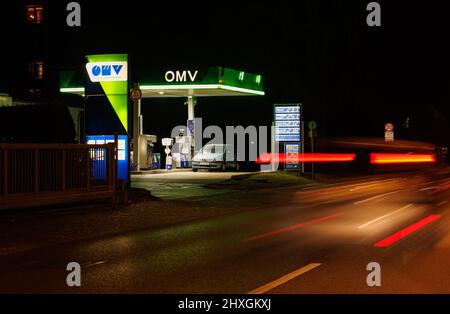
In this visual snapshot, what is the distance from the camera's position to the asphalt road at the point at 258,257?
844cm

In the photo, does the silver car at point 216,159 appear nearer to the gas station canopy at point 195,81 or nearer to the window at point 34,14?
the gas station canopy at point 195,81

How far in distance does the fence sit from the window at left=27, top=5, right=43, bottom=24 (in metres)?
9.88

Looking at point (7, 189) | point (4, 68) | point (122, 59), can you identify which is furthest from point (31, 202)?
point (4, 68)

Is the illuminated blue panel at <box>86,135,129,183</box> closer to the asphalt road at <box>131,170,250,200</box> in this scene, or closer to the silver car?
the asphalt road at <box>131,170,250,200</box>

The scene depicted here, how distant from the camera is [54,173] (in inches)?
678

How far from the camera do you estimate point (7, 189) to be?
15.5 m

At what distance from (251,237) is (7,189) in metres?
6.28

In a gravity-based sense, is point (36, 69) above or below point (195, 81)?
above

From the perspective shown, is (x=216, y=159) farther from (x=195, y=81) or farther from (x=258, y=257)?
(x=258, y=257)

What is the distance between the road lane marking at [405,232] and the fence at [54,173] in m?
8.79

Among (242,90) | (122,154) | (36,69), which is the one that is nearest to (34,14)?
(122,154)

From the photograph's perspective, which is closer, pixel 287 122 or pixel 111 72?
pixel 111 72

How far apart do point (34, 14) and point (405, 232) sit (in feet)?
62.0
